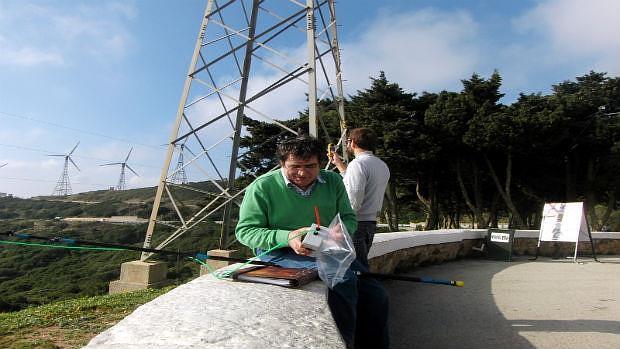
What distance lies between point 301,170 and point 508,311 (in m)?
2.99

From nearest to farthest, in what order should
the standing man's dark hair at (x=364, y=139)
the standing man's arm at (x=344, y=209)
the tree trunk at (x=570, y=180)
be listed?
the standing man's arm at (x=344, y=209) < the standing man's dark hair at (x=364, y=139) < the tree trunk at (x=570, y=180)

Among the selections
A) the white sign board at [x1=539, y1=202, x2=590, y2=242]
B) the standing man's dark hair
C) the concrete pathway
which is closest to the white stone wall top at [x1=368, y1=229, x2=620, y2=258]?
the concrete pathway

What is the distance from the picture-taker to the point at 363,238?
3705 mm

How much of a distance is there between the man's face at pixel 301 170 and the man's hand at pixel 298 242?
341mm

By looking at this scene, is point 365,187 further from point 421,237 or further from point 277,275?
point 421,237

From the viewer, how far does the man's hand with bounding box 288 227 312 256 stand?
234 cm

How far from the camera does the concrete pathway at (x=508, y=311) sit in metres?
3.59

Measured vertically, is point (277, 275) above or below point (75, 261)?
above

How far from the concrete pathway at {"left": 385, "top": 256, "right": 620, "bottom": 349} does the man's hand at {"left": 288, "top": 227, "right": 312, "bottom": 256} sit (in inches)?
62.5

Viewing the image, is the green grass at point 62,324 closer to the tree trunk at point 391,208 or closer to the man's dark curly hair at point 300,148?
the man's dark curly hair at point 300,148

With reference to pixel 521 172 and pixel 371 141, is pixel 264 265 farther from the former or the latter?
pixel 521 172

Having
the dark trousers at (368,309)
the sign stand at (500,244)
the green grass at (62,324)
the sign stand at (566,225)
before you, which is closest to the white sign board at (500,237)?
the sign stand at (500,244)

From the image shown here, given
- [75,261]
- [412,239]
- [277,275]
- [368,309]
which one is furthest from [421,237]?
[75,261]

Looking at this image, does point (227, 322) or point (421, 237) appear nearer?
point (227, 322)
